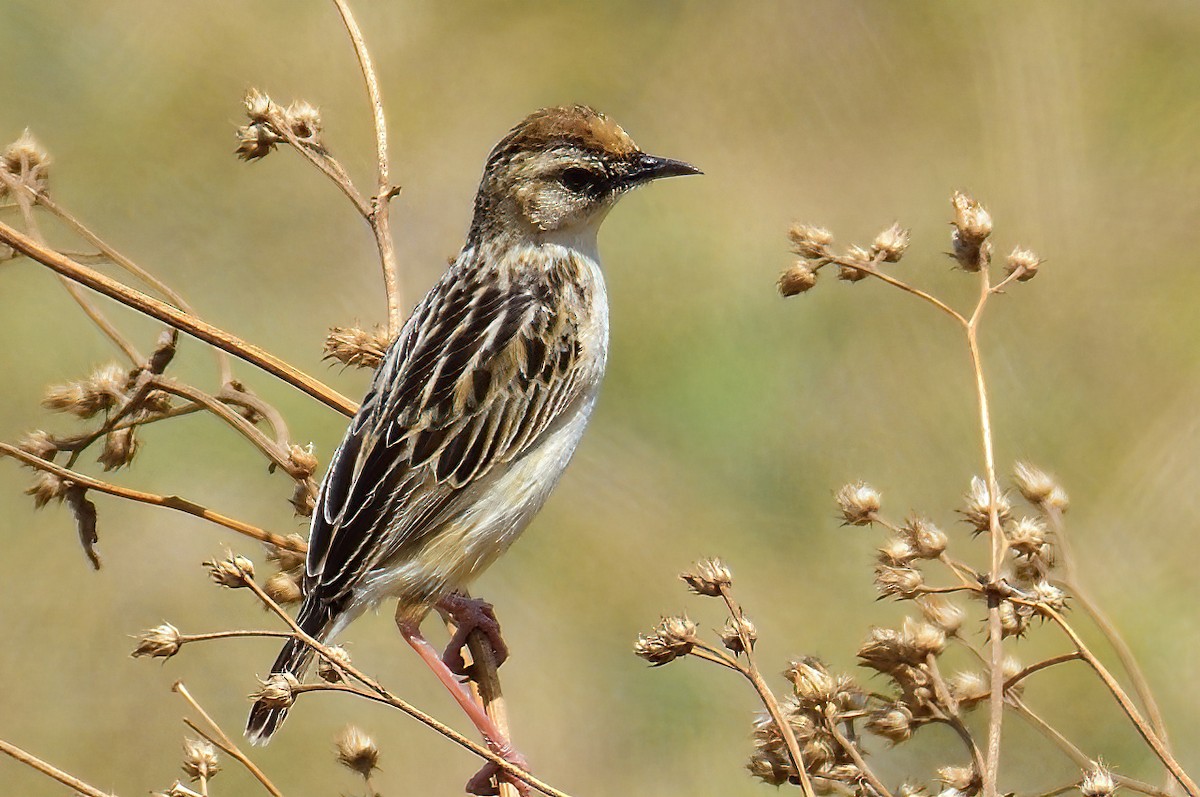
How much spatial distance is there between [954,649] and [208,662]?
3655mm

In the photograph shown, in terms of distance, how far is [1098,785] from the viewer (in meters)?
2.52

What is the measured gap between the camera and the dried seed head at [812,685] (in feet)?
8.93

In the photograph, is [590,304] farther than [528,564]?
No

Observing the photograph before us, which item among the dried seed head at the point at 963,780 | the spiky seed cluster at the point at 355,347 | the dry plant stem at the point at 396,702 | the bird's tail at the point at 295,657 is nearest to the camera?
the dry plant stem at the point at 396,702

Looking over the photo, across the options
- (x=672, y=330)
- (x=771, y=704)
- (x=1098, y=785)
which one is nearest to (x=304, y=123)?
(x=771, y=704)

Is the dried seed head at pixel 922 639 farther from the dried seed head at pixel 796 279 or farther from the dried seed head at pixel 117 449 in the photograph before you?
the dried seed head at pixel 117 449

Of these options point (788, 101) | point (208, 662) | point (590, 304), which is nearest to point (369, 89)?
point (590, 304)

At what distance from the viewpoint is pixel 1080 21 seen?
10.2 m

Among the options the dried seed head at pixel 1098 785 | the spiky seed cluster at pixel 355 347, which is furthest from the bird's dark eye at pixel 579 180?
the dried seed head at pixel 1098 785

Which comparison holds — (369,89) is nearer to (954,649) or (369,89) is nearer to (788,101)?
(954,649)

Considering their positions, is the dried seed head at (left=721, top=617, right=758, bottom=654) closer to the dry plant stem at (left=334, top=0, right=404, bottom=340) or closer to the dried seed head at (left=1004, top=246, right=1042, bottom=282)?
the dried seed head at (left=1004, top=246, right=1042, bottom=282)

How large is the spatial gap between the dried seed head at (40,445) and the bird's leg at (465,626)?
112 centimetres

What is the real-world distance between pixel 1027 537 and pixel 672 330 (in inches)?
246

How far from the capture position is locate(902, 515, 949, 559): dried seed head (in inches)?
113
